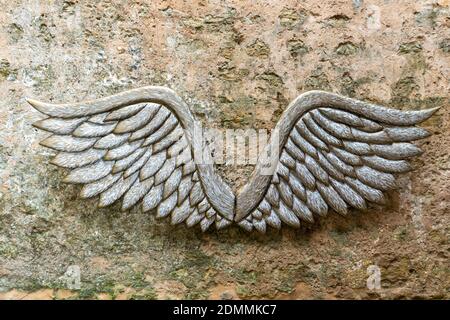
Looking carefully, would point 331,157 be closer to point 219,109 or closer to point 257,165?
point 257,165

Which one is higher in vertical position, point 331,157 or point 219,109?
point 219,109

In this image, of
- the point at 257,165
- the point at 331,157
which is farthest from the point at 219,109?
the point at 331,157

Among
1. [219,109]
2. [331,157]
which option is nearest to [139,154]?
[219,109]

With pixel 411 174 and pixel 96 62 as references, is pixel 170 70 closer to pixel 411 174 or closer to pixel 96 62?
pixel 96 62
